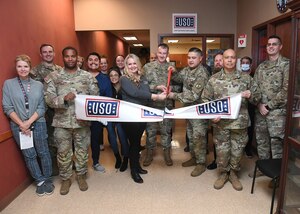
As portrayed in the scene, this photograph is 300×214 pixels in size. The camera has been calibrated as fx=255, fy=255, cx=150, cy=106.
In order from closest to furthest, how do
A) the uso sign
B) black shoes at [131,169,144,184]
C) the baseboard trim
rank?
the baseboard trim, black shoes at [131,169,144,184], the uso sign

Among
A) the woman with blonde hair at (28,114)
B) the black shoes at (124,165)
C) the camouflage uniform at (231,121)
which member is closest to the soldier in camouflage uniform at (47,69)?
the woman with blonde hair at (28,114)

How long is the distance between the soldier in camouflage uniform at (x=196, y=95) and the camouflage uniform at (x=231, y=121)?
8.5 inches

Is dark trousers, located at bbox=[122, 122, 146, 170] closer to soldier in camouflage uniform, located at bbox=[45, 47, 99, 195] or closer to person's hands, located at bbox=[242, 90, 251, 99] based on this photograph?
soldier in camouflage uniform, located at bbox=[45, 47, 99, 195]

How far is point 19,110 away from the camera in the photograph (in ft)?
8.80

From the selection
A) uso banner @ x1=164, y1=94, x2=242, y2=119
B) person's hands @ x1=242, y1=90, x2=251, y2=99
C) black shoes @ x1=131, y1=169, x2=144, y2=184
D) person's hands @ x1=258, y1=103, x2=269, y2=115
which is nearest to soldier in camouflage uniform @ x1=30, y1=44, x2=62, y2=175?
black shoes @ x1=131, y1=169, x2=144, y2=184

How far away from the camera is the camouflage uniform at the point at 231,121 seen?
9.05 ft

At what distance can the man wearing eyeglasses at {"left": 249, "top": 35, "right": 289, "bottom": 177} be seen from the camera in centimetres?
277

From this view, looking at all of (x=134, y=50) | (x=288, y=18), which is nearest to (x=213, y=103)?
(x=288, y=18)

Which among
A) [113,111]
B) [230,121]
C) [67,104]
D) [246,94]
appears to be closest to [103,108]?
[113,111]

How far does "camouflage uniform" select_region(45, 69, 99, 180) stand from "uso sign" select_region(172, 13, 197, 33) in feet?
9.68

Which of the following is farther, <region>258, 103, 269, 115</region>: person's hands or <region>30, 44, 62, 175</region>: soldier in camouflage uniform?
<region>30, 44, 62, 175</region>: soldier in camouflage uniform

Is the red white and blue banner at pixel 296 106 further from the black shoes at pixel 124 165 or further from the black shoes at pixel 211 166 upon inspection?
the black shoes at pixel 124 165

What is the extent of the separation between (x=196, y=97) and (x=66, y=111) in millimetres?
1533

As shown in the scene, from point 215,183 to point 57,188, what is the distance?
1.86 m
